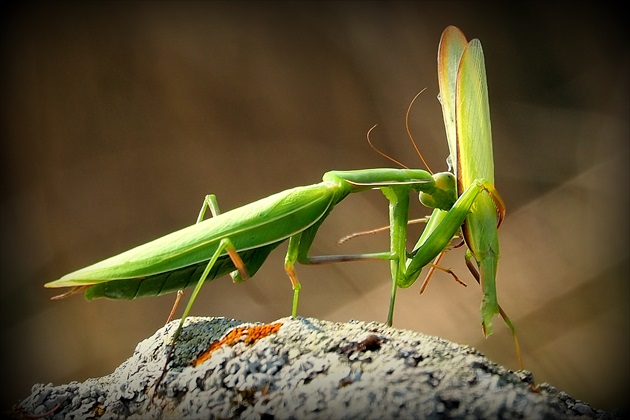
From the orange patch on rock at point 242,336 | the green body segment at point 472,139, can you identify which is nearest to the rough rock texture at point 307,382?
the orange patch on rock at point 242,336

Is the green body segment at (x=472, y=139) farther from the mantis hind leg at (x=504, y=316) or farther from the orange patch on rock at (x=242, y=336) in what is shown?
the orange patch on rock at (x=242, y=336)

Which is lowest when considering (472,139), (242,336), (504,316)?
(504,316)

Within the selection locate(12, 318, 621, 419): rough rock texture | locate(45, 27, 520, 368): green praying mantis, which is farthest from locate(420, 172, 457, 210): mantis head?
locate(12, 318, 621, 419): rough rock texture

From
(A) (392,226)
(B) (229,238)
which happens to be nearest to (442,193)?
(A) (392,226)

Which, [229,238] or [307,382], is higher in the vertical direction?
[229,238]

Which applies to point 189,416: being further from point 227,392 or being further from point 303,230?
point 303,230

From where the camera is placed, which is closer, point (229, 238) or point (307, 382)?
point (307, 382)

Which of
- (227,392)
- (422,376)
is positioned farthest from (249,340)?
(422,376)

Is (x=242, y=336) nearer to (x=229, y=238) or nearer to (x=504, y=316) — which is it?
(x=229, y=238)
